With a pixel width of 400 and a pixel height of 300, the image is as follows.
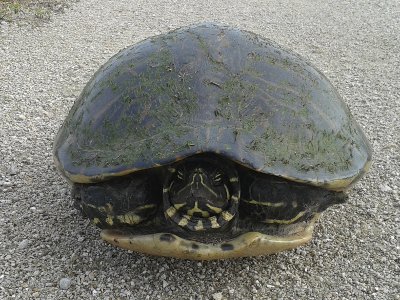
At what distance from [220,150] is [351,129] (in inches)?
36.5

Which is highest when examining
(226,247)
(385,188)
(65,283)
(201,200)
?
(201,200)

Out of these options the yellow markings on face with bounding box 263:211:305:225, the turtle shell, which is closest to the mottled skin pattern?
the yellow markings on face with bounding box 263:211:305:225

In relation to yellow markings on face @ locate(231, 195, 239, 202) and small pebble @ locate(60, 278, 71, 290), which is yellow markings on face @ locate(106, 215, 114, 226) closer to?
small pebble @ locate(60, 278, 71, 290)

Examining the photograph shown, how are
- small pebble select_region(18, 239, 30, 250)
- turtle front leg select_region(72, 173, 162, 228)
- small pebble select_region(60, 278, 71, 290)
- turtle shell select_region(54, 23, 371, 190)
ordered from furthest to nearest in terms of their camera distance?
small pebble select_region(18, 239, 30, 250)
small pebble select_region(60, 278, 71, 290)
turtle front leg select_region(72, 173, 162, 228)
turtle shell select_region(54, 23, 371, 190)

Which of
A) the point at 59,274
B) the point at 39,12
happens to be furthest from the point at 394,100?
the point at 39,12

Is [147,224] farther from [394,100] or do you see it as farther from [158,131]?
[394,100]

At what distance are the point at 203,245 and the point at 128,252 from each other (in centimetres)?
53

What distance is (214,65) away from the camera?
254 cm

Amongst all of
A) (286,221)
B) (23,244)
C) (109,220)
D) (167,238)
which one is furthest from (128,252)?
(286,221)

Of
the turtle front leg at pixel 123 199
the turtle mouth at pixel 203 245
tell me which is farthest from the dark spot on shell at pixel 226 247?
the turtle front leg at pixel 123 199

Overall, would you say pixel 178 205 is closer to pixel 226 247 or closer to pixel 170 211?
pixel 170 211

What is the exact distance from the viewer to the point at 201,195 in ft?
7.49

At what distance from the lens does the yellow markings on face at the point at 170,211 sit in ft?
7.73

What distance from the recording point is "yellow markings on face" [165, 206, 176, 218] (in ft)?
7.73
